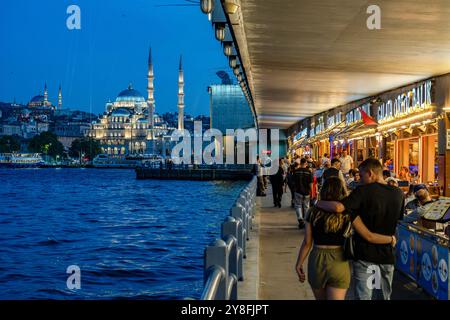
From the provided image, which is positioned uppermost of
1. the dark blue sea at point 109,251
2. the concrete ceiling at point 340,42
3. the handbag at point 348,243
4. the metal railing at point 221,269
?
the concrete ceiling at point 340,42

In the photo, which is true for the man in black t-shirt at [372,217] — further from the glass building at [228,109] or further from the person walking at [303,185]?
the glass building at [228,109]

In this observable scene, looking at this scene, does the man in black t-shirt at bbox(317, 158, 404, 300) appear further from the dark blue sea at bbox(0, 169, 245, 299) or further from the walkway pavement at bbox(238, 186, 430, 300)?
the dark blue sea at bbox(0, 169, 245, 299)

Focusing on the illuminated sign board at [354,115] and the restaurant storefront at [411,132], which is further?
the illuminated sign board at [354,115]

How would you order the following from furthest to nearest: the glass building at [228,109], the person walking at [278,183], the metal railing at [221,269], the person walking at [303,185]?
the glass building at [228,109], the person walking at [278,183], the person walking at [303,185], the metal railing at [221,269]

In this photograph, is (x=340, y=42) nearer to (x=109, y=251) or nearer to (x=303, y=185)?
(x=303, y=185)

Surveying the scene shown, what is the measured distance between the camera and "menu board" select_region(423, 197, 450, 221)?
30.6 feet

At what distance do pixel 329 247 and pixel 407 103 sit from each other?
56.1 feet

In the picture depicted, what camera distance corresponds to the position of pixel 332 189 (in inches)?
253

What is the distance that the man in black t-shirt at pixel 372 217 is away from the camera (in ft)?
21.1

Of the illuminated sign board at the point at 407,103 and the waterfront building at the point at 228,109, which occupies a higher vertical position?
the waterfront building at the point at 228,109

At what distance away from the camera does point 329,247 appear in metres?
6.28

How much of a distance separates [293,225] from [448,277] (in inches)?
386

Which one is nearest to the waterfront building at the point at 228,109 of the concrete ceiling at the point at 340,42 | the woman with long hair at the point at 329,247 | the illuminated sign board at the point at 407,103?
the illuminated sign board at the point at 407,103

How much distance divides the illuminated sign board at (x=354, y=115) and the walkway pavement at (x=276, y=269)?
466 inches
